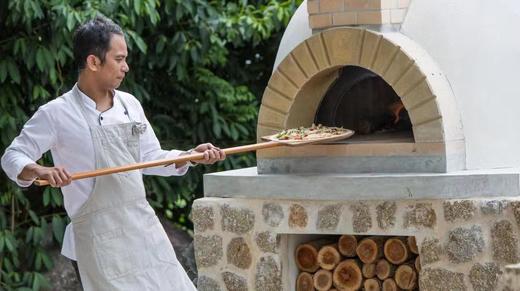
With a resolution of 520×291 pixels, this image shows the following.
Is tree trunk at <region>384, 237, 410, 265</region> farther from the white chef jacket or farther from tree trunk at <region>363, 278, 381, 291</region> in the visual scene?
the white chef jacket

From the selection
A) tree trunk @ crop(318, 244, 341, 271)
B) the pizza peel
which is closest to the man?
the pizza peel

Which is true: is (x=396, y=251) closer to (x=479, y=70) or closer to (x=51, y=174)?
(x=479, y=70)

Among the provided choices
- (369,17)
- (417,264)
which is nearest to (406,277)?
(417,264)

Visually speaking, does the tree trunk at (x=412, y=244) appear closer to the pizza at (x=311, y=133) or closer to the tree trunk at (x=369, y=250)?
the tree trunk at (x=369, y=250)

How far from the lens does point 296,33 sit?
5.47 metres

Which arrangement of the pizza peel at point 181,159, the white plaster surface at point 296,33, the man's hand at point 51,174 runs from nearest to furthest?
the man's hand at point 51,174 < the pizza peel at point 181,159 < the white plaster surface at point 296,33

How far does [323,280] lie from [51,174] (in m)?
1.84

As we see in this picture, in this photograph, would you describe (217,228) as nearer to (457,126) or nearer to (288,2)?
(457,126)

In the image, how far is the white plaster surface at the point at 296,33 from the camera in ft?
17.8

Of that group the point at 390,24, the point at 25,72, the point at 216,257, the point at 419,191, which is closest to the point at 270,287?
the point at 216,257

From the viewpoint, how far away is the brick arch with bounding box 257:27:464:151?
16.1 ft

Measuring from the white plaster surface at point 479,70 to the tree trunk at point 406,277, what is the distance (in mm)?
537

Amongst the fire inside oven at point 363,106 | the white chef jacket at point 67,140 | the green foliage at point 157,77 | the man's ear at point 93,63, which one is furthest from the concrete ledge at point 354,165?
the green foliage at point 157,77

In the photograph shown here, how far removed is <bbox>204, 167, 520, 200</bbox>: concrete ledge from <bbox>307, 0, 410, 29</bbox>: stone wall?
2.31 feet
